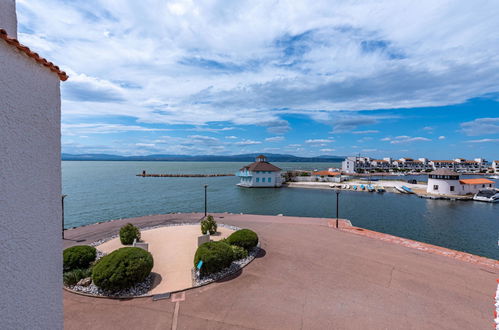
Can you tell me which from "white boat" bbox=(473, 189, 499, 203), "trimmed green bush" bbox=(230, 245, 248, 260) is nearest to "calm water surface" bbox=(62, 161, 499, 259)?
"white boat" bbox=(473, 189, 499, 203)

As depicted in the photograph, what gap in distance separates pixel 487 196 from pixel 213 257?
57.8m

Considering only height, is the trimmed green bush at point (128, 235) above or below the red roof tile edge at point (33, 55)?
below

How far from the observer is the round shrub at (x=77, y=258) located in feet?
37.2

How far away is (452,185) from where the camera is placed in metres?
48.6

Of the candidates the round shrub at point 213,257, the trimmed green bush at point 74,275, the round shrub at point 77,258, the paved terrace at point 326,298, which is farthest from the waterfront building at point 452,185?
the trimmed green bush at point 74,275

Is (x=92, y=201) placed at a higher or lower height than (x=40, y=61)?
lower

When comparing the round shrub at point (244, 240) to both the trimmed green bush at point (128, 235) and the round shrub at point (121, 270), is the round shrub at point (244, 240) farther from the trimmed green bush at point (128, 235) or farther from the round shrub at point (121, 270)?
the trimmed green bush at point (128, 235)

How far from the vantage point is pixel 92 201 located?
43.1 m

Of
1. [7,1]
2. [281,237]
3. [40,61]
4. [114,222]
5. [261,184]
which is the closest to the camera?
[40,61]

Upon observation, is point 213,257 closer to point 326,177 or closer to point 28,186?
point 28,186

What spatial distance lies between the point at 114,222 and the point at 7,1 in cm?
2138

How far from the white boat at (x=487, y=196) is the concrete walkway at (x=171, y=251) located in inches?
2052

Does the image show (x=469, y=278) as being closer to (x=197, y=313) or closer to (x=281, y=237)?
(x=281, y=237)

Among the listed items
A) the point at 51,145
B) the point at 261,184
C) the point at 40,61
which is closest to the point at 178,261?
the point at 51,145
